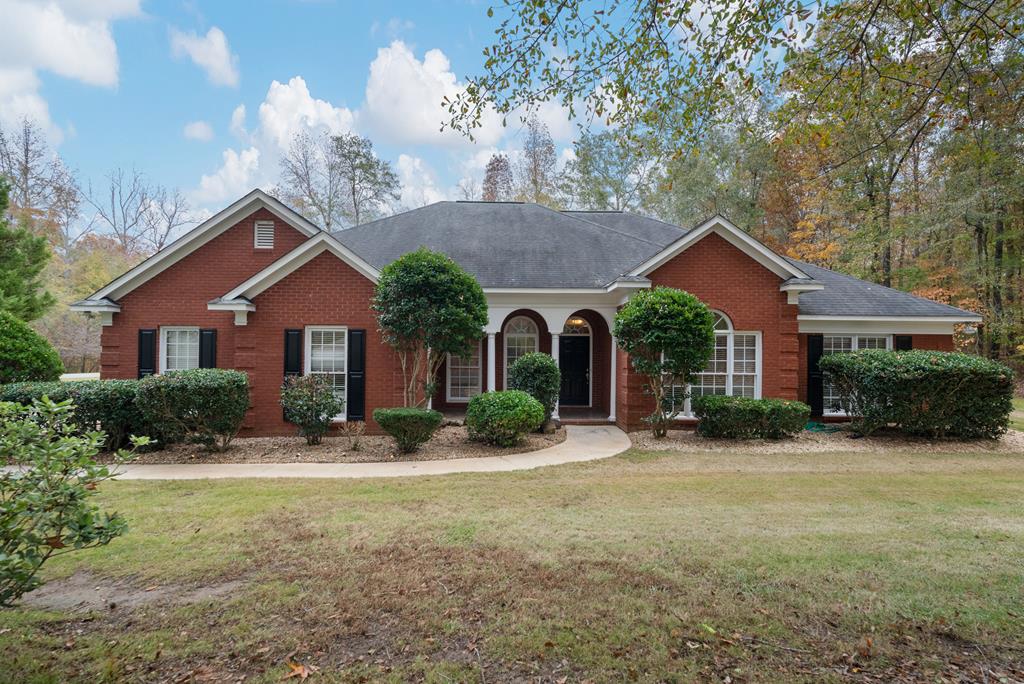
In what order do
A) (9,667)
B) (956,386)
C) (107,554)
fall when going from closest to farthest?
1. (9,667)
2. (107,554)
3. (956,386)

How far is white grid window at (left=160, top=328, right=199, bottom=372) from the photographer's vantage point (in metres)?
11.5

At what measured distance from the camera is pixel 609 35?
16.3 ft

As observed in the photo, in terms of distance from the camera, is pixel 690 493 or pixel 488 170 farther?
pixel 488 170

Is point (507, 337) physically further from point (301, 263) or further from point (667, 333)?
point (301, 263)

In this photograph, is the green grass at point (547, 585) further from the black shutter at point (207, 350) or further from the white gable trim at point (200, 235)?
the white gable trim at point (200, 235)

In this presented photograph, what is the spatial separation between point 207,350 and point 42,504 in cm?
990

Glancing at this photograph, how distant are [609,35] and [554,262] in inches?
335

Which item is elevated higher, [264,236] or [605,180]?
[605,180]

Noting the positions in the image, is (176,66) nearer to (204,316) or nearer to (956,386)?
(204,316)

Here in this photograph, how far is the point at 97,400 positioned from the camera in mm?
8641

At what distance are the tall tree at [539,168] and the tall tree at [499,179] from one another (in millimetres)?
1063

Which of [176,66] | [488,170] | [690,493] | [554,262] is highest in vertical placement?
[488,170]

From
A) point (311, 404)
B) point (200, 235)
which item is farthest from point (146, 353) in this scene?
point (311, 404)

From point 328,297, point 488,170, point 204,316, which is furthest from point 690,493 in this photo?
point 488,170
